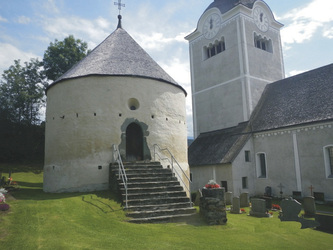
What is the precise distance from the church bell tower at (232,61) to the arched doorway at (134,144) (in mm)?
13181

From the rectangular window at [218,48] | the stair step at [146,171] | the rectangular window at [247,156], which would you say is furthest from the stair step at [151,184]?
the rectangular window at [218,48]

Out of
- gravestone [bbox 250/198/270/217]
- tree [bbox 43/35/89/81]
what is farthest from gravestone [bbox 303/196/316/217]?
tree [bbox 43/35/89/81]

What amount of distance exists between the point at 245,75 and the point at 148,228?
2086 centimetres

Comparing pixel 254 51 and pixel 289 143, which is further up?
pixel 254 51

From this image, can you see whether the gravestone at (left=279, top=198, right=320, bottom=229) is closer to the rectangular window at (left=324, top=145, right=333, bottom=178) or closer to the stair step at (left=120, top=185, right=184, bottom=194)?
the stair step at (left=120, top=185, right=184, bottom=194)

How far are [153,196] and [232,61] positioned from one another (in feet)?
66.9

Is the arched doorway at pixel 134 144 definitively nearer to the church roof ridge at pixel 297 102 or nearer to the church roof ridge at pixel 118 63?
the church roof ridge at pixel 118 63

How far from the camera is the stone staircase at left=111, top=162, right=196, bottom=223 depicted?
10.1 metres

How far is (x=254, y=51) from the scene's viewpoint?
27625mm

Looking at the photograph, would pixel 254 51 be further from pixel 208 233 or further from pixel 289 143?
pixel 208 233

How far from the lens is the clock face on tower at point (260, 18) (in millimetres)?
28891

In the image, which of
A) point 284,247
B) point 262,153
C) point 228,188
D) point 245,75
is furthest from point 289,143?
point 284,247

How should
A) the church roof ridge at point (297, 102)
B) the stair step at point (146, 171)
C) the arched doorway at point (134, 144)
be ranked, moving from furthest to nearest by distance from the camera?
the church roof ridge at point (297, 102)
the arched doorway at point (134, 144)
the stair step at point (146, 171)

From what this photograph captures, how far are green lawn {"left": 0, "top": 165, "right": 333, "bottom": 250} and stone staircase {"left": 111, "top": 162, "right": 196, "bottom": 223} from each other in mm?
528
